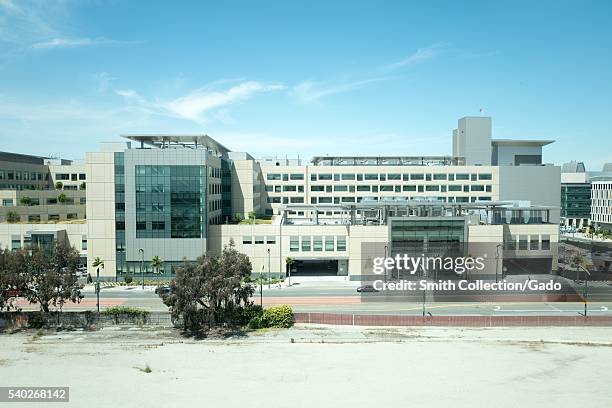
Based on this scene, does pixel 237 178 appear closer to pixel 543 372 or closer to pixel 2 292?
pixel 2 292

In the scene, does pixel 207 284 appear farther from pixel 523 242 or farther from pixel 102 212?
pixel 523 242

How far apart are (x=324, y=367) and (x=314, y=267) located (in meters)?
43.0

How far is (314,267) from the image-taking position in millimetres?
81188

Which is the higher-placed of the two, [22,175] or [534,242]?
[22,175]

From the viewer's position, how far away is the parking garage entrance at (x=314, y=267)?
77.8 metres

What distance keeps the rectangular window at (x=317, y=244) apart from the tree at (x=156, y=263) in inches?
907

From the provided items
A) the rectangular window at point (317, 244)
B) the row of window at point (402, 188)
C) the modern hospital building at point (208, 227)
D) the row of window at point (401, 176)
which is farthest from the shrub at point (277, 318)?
the row of window at point (401, 176)

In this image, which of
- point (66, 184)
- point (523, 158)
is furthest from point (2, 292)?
point (523, 158)

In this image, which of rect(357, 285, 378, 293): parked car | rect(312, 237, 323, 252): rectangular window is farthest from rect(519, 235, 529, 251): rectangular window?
rect(312, 237, 323, 252): rectangular window

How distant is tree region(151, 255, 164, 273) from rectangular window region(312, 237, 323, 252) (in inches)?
907

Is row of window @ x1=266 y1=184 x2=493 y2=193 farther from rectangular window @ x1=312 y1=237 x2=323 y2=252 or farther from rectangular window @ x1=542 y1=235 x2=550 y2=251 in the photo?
rectangular window @ x1=312 y1=237 x2=323 y2=252

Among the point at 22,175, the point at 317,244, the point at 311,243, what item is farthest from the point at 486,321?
the point at 22,175

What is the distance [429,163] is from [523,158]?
23408 mm

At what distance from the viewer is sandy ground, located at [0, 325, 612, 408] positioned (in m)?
32.3
